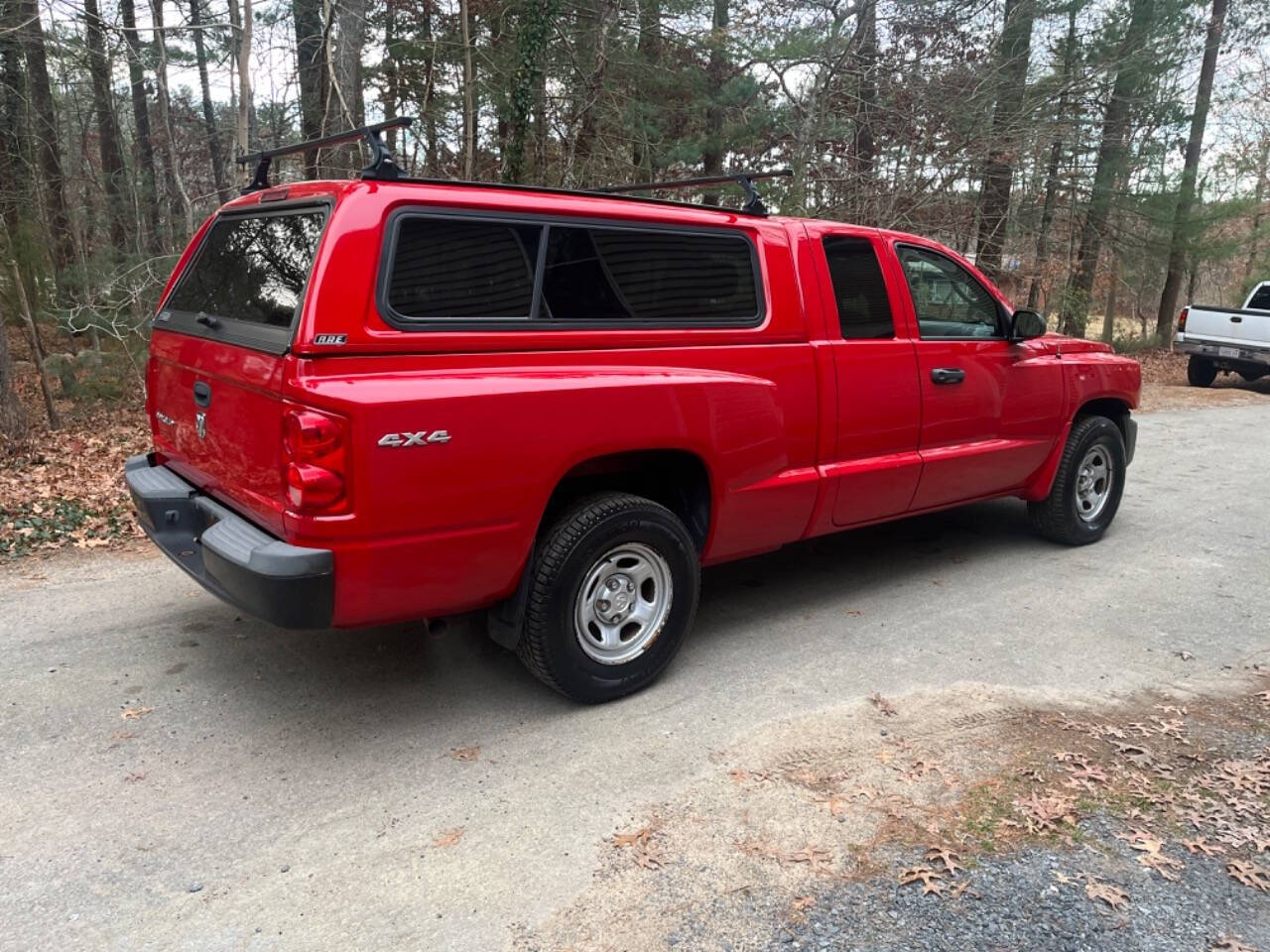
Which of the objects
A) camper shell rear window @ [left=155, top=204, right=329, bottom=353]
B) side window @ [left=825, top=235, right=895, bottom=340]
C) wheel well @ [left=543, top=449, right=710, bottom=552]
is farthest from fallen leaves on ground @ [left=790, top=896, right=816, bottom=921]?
side window @ [left=825, top=235, right=895, bottom=340]

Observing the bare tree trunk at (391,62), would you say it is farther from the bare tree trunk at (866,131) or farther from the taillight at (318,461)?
the taillight at (318,461)

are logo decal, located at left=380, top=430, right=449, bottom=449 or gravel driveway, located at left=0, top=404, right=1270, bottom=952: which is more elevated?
are logo decal, located at left=380, top=430, right=449, bottom=449

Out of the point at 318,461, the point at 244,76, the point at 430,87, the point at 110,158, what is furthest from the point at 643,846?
the point at 110,158

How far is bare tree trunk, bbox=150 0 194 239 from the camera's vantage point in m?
10.2

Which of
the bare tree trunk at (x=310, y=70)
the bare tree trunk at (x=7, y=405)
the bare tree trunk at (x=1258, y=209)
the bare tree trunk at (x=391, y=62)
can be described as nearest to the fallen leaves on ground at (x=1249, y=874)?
the bare tree trunk at (x=7, y=405)

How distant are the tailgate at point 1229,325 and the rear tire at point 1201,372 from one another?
Answer: 738 millimetres

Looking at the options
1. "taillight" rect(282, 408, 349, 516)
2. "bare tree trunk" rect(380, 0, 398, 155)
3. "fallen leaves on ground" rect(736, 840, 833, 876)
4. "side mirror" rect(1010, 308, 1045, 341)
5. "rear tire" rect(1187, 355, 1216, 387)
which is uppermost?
"bare tree trunk" rect(380, 0, 398, 155)

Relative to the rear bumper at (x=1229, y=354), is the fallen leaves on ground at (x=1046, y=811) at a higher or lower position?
lower

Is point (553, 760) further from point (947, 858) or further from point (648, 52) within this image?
point (648, 52)

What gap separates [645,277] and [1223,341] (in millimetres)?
15157

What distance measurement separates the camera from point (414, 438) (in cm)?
301

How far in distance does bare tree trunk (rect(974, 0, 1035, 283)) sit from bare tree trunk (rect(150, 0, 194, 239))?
10.8 metres

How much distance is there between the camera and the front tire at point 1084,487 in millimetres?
5816

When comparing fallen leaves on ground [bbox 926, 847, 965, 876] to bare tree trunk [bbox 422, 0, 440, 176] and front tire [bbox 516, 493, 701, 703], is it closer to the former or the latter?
front tire [bbox 516, 493, 701, 703]
